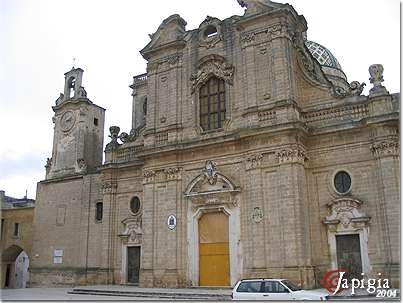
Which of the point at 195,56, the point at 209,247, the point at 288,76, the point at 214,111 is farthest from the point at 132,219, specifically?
the point at 288,76

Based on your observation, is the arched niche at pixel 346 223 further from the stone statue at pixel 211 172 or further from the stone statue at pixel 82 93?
the stone statue at pixel 82 93

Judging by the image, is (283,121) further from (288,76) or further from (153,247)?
(153,247)

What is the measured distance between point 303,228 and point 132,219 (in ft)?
30.9

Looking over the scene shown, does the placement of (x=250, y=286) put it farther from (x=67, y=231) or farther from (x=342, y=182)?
(x=67, y=231)

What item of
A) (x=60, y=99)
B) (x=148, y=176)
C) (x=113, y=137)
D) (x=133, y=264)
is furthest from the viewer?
(x=60, y=99)

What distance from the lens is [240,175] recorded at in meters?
20.0

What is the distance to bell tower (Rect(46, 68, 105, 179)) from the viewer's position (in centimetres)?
2856

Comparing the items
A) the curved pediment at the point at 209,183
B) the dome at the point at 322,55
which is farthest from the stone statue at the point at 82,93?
the dome at the point at 322,55

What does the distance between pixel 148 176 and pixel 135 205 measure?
2498mm

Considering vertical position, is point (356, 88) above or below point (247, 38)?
below

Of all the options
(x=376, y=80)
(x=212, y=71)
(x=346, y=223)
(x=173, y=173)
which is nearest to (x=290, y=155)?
(x=346, y=223)

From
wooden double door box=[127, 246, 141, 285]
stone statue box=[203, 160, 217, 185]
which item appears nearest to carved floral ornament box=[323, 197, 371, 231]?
stone statue box=[203, 160, 217, 185]

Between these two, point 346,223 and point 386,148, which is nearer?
point 386,148

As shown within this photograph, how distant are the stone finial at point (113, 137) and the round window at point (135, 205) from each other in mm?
3357
